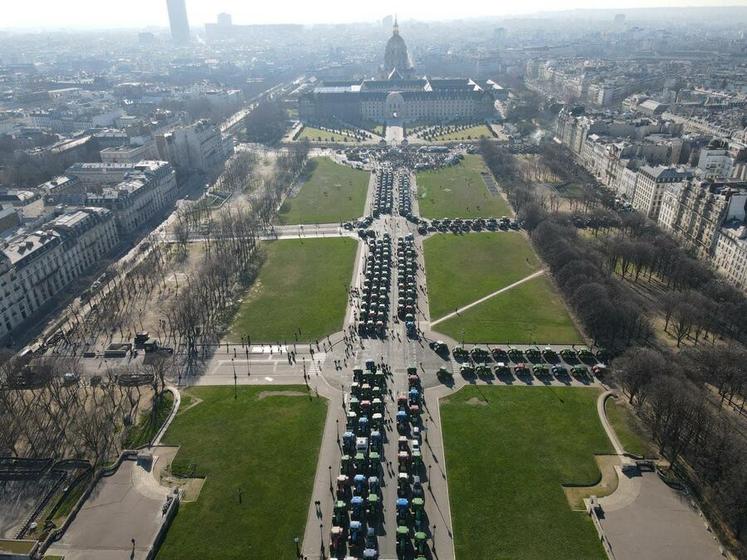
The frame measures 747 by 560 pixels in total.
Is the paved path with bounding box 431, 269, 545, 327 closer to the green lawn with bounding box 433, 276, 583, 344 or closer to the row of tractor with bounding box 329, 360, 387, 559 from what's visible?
the green lawn with bounding box 433, 276, 583, 344

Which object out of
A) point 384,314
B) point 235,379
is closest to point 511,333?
point 384,314

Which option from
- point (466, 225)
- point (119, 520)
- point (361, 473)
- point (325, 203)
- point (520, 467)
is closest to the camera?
point (119, 520)

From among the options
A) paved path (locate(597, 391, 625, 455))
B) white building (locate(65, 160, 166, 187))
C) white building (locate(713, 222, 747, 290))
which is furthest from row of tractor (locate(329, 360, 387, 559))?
white building (locate(65, 160, 166, 187))

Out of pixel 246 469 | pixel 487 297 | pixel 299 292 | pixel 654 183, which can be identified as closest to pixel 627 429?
pixel 487 297

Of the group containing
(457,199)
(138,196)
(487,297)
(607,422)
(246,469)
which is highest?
(138,196)

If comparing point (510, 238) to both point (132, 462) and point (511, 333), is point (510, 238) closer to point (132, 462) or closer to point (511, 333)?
point (511, 333)

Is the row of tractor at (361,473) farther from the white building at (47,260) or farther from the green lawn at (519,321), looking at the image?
the white building at (47,260)

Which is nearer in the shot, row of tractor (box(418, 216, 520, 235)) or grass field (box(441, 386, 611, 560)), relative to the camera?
grass field (box(441, 386, 611, 560))

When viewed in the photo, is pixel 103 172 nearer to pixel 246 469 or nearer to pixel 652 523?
pixel 246 469
